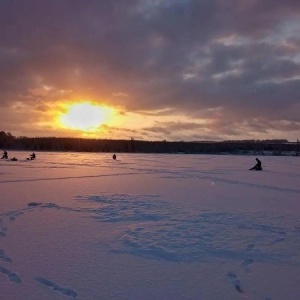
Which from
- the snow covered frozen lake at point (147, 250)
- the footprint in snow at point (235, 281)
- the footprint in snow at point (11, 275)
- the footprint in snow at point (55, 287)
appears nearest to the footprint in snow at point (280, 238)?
the snow covered frozen lake at point (147, 250)

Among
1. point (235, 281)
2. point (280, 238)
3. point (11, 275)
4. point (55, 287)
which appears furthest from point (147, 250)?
point (280, 238)

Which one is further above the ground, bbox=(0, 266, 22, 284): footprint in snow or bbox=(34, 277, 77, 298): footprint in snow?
bbox=(0, 266, 22, 284): footprint in snow

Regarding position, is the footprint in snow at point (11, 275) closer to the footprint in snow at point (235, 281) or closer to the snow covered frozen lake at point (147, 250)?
the snow covered frozen lake at point (147, 250)

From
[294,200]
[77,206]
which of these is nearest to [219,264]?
[77,206]

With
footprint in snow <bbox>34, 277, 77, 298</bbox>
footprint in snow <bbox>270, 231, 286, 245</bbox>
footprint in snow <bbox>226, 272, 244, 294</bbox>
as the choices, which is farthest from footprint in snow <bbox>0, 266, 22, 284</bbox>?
footprint in snow <bbox>270, 231, 286, 245</bbox>

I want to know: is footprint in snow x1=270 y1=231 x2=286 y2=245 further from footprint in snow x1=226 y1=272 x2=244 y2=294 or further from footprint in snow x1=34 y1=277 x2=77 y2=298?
footprint in snow x1=34 y1=277 x2=77 y2=298

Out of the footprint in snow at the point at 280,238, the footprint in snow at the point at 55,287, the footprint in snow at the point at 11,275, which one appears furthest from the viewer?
the footprint in snow at the point at 280,238

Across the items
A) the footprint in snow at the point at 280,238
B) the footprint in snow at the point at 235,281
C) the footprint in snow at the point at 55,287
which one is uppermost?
the footprint in snow at the point at 280,238

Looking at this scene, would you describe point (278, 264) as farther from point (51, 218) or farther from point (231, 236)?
point (51, 218)

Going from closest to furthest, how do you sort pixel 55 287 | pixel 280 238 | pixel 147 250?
pixel 55 287 → pixel 147 250 → pixel 280 238

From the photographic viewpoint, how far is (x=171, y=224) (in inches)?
317

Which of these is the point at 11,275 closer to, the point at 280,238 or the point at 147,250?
the point at 147,250

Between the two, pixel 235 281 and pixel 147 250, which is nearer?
pixel 235 281

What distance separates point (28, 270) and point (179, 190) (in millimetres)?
9990
